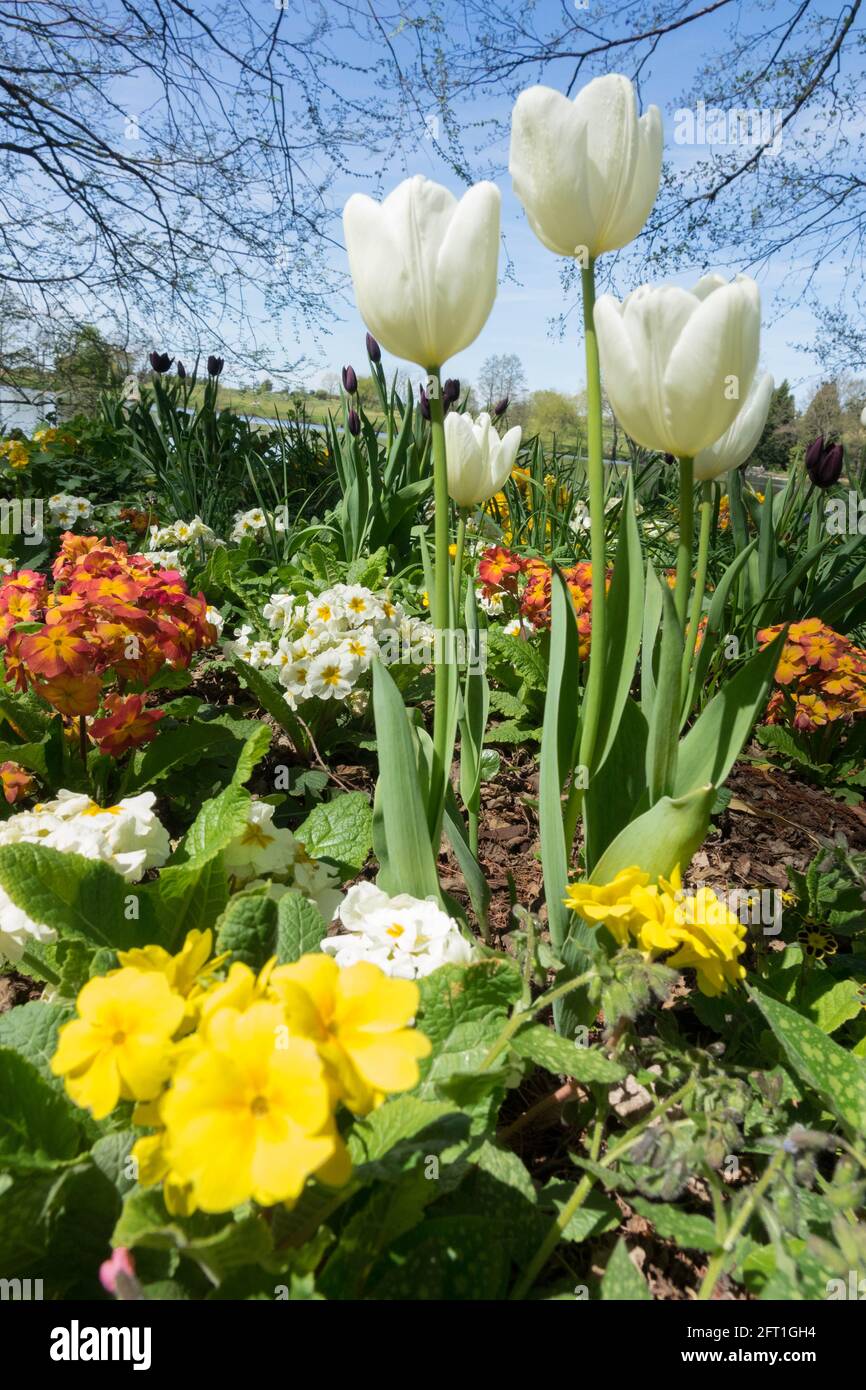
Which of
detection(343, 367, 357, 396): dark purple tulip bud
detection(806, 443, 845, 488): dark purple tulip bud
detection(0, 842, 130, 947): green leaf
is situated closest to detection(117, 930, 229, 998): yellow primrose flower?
detection(0, 842, 130, 947): green leaf

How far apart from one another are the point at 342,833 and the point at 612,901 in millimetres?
569

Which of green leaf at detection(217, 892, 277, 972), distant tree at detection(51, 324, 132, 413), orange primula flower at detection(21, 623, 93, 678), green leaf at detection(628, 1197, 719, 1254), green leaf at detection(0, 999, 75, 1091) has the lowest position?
green leaf at detection(628, 1197, 719, 1254)

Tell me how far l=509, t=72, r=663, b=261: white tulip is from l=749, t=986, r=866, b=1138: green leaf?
0.94m

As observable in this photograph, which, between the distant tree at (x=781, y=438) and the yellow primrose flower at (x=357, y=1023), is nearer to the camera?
the yellow primrose flower at (x=357, y=1023)

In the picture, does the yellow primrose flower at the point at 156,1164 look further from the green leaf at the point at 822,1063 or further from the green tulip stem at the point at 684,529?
the green tulip stem at the point at 684,529

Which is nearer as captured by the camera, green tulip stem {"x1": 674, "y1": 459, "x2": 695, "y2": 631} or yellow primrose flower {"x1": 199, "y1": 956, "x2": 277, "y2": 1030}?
yellow primrose flower {"x1": 199, "y1": 956, "x2": 277, "y2": 1030}

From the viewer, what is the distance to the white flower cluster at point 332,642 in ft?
7.02

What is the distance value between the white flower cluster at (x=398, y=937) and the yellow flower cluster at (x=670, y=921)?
0.17 meters

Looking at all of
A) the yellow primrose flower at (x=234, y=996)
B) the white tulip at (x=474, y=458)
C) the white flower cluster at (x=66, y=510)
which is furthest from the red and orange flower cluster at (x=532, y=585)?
the white flower cluster at (x=66, y=510)

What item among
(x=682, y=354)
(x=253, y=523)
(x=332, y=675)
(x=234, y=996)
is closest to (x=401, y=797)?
(x=234, y=996)

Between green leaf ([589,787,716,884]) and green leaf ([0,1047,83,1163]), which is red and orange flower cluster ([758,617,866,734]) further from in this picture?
green leaf ([0,1047,83,1163])

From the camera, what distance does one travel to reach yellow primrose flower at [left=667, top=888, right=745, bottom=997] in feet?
3.11

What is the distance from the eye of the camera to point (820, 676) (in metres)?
2.38
